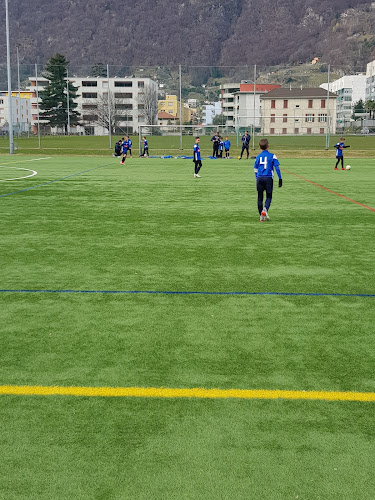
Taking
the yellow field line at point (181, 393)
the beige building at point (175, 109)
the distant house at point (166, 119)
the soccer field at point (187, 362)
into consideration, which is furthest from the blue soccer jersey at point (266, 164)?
the beige building at point (175, 109)

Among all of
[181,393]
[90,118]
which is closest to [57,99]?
[90,118]

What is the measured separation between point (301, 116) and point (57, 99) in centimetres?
2771

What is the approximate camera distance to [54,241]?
33.3ft

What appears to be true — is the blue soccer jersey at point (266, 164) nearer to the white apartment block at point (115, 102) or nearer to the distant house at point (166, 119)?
the distant house at point (166, 119)

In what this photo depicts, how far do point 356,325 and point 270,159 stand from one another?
6.59m

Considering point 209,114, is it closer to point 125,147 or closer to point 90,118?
point 90,118

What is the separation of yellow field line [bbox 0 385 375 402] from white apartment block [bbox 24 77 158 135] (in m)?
50.7

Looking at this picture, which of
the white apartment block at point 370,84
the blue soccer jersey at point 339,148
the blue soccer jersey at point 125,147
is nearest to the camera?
the blue soccer jersey at point 339,148

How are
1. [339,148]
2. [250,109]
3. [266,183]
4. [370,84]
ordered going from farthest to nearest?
[370,84]
[250,109]
[339,148]
[266,183]

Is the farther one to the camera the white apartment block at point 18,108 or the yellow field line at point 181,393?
the white apartment block at point 18,108

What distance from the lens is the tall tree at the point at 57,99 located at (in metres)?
58.7

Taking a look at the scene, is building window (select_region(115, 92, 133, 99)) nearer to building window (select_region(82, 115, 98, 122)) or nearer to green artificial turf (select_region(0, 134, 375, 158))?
building window (select_region(82, 115, 98, 122))

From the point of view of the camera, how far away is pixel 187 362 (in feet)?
15.7

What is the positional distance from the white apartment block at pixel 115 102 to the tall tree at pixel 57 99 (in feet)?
3.69
